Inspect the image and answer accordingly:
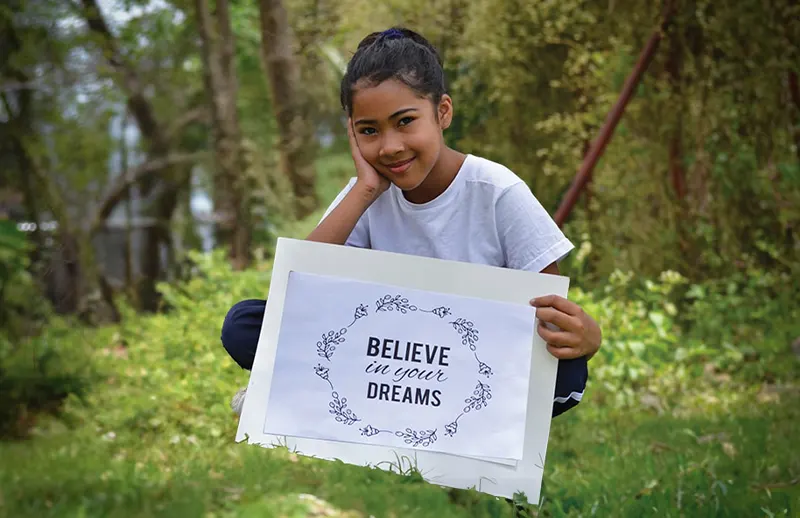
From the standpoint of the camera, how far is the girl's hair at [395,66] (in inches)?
101

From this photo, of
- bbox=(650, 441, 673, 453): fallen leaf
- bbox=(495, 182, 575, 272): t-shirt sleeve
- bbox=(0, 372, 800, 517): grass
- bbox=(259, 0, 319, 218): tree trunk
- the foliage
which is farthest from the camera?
bbox=(259, 0, 319, 218): tree trunk

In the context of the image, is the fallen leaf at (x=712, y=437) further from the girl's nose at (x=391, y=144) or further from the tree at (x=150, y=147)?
the tree at (x=150, y=147)

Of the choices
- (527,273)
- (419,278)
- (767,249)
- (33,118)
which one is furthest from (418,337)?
(33,118)

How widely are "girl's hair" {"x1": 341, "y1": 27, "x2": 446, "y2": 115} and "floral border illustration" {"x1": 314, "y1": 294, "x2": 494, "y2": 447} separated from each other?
1.79 ft

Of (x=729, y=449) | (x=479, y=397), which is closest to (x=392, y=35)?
(x=479, y=397)

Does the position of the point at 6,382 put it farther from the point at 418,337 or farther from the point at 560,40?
the point at 560,40

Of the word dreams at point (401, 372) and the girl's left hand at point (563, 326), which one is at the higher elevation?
the girl's left hand at point (563, 326)

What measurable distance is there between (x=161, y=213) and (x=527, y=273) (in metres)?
13.2

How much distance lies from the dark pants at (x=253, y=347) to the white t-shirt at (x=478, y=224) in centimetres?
28

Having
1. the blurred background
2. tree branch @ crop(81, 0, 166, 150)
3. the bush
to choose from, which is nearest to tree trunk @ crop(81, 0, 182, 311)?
tree branch @ crop(81, 0, 166, 150)

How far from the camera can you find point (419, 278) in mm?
2504

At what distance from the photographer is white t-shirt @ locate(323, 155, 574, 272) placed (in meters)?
2.68

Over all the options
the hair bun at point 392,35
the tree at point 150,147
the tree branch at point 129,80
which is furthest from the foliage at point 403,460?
the tree at point 150,147

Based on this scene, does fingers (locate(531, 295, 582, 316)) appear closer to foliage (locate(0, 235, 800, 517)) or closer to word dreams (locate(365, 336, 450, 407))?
word dreams (locate(365, 336, 450, 407))
